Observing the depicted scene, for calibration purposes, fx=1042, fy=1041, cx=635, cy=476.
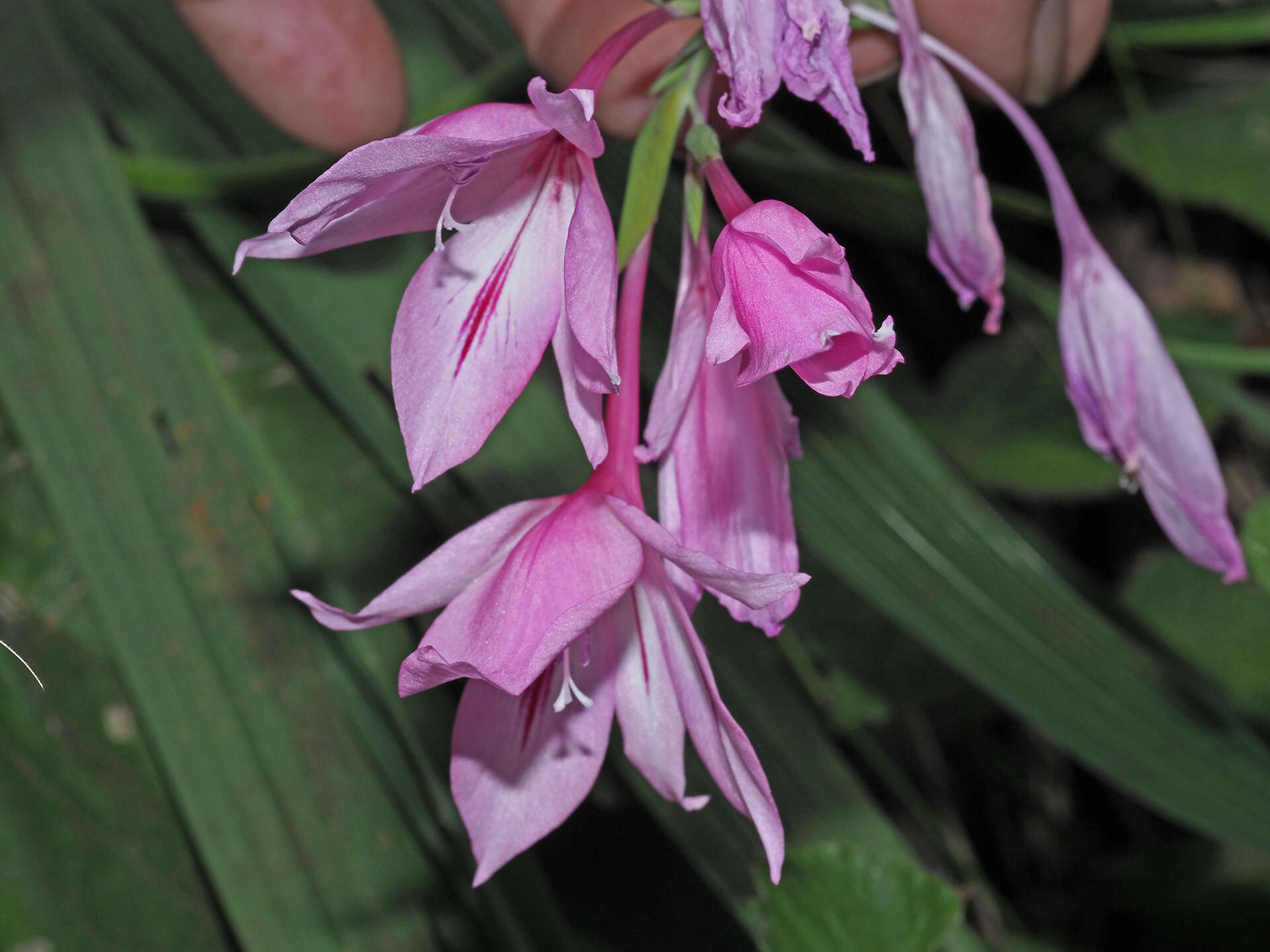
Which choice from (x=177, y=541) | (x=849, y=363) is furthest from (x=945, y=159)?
(x=177, y=541)

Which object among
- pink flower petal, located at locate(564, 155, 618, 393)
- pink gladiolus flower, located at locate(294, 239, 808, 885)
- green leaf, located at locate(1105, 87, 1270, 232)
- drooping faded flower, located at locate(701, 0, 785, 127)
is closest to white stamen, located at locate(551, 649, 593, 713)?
pink gladiolus flower, located at locate(294, 239, 808, 885)

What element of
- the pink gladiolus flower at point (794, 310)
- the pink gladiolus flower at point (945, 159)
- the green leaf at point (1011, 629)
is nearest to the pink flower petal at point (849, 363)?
the pink gladiolus flower at point (794, 310)

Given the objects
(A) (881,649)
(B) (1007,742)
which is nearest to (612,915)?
(A) (881,649)

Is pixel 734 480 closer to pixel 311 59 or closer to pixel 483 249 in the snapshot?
pixel 483 249

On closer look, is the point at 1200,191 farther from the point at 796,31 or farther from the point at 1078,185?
the point at 796,31

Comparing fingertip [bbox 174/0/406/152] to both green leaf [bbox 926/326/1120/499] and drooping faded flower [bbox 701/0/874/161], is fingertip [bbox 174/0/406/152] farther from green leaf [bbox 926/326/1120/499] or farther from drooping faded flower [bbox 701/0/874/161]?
green leaf [bbox 926/326/1120/499]

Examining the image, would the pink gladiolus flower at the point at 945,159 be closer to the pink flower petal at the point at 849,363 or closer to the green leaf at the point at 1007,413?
the pink flower petal at the point at 849,363
